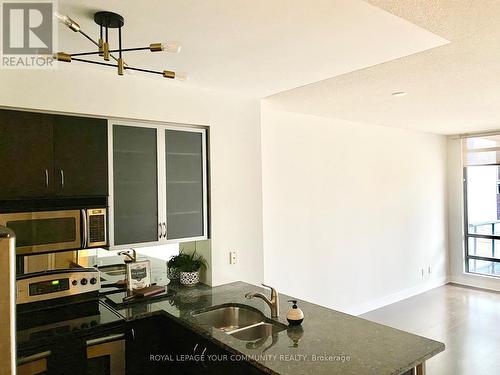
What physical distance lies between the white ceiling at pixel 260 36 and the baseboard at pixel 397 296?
3456 mm

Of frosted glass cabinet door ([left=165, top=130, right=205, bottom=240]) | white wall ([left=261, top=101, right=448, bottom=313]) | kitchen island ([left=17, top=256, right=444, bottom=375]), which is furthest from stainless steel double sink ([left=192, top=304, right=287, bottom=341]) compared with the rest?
white wall ([left=261, top=101, right=448, bottom=313])

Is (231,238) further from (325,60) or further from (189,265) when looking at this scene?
(325,60)

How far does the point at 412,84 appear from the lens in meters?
3.18

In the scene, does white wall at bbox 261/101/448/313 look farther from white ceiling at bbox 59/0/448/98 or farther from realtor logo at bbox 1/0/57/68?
realtor logo at bbox 1/0/57/68

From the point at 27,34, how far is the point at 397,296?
5617mm

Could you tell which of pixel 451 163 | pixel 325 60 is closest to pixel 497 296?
pixel 451 163

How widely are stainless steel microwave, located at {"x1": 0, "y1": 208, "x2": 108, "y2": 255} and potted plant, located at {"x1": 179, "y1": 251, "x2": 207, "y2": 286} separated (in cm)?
80

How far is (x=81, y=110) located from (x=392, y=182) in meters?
4.50

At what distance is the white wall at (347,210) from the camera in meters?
4.16

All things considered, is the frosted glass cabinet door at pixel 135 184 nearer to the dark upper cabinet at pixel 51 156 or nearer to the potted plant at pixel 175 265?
the dark upper cabinet at pixel 51 156

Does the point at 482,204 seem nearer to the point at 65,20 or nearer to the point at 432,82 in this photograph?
the point at 432,82

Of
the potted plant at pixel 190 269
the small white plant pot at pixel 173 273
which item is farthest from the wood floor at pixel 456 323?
the small white plant pot at pixel 173 273

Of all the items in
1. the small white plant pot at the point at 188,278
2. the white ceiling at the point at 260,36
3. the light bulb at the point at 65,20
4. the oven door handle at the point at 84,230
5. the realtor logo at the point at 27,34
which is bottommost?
the small white plant pot at the point at 188,278

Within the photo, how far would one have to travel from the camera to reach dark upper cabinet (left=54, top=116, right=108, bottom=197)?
8.22 feet
